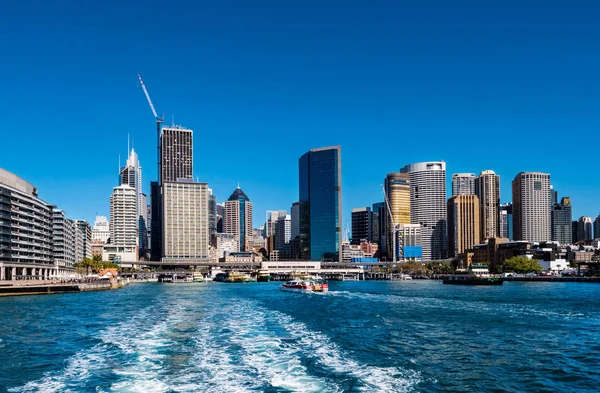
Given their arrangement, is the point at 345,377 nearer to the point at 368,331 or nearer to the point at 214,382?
the point at 214,382

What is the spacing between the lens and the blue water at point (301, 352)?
44.3 m

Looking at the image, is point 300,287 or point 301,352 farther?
point 300,287

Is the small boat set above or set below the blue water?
below

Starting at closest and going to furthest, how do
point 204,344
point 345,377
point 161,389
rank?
point 161,389, point 345,377, point 204,344

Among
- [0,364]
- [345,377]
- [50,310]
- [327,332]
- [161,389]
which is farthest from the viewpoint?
[50,310]

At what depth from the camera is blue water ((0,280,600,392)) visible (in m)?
44.3

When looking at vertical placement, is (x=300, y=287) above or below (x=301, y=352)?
below

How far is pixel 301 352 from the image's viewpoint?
2219 inches

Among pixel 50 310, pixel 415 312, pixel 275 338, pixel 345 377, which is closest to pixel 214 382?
pixel 345 377

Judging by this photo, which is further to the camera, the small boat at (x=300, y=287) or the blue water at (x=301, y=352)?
the small boat at (x=300, y=287)

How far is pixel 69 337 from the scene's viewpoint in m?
68.2

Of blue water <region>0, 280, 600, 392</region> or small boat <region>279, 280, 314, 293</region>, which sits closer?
blue water <region>0, 280, 600, 392</region>

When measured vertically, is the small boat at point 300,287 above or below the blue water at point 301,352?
below

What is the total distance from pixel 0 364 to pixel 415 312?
64143 mm
